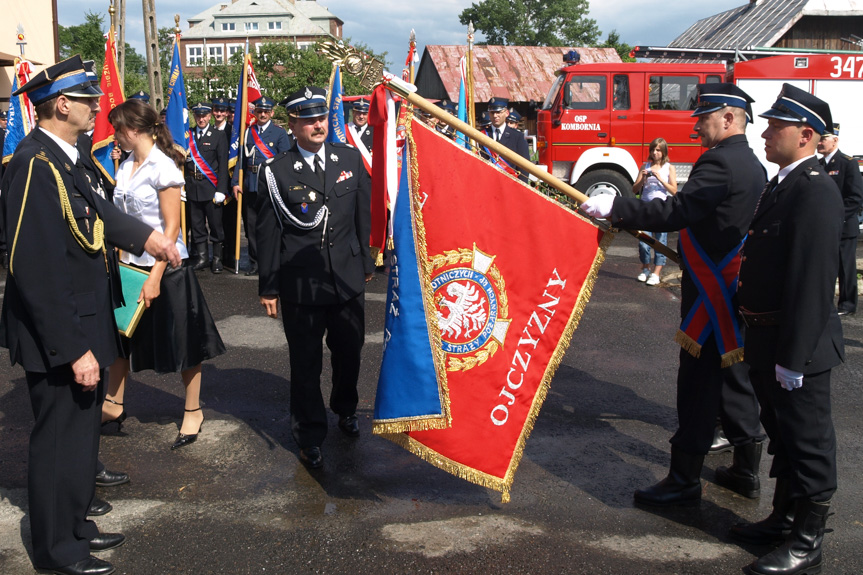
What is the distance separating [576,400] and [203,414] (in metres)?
2.61

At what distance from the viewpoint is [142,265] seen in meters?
4.58

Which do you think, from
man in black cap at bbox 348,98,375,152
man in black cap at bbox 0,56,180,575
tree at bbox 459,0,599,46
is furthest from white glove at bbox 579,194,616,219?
tree at bbox 459,0,599,46

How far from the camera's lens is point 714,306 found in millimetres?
3883

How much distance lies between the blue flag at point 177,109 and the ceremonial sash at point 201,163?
0.21m

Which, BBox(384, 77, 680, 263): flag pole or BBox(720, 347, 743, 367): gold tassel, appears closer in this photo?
BBox(384, 77, 680, 263): flag pole

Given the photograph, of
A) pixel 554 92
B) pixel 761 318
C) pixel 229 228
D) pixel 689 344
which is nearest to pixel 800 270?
pixel 761 318

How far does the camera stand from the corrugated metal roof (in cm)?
3669

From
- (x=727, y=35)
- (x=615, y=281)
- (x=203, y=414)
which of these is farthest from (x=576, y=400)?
(x=727, y=35)

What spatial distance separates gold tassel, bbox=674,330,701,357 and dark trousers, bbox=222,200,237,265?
25.0 ft

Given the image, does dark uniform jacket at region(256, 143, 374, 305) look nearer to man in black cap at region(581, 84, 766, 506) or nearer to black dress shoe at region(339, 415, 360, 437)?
black dress shoe at region(339, 415, 360, 437)

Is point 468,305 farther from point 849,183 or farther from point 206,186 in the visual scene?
point 206,186

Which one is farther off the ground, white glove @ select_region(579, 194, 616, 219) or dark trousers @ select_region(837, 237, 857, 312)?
white glove @ select_region(579, 194, 616, 219)

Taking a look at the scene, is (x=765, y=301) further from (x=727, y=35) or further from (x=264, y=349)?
(x=727, y=35)

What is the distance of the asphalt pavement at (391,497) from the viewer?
3416 millimetres
